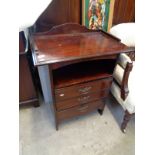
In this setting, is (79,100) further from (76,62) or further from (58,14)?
(58,14)

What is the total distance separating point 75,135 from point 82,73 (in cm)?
60

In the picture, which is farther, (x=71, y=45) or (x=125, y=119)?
(x=125, y=119)

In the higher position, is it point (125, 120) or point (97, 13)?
point (97, 13)

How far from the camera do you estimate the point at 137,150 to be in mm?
809

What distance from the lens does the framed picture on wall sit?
4.36ft

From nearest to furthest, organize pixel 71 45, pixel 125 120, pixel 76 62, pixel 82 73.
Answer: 1. pixel 76 62
2. pixel 71 45
3. pixel 82 73
4. pixel 125 120

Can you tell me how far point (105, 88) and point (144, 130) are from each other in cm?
51

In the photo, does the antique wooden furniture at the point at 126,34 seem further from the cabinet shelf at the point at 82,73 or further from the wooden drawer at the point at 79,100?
the wooden drawer at the point at 79,100

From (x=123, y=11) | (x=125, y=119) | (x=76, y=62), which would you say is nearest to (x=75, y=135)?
(x=125, y=119)

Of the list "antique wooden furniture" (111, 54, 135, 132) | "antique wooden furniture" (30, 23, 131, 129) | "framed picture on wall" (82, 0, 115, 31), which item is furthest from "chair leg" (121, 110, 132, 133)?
"framed picture on wall" (82, 0, 115, 31)

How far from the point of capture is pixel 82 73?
3.95 feet

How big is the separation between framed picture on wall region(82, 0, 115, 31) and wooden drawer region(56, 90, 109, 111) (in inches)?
26.7

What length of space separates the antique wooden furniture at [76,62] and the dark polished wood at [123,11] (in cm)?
33
